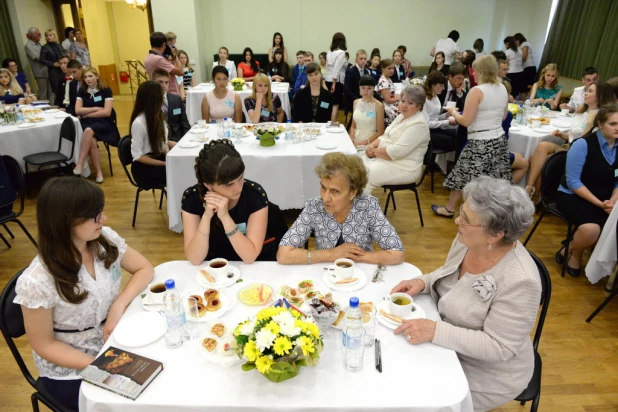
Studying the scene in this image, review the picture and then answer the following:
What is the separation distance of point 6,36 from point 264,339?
10335 millimetres

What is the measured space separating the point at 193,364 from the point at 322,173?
1107 millimetres

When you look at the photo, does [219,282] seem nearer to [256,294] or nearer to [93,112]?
[256,294]

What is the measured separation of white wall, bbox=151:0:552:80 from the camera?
34.9ft

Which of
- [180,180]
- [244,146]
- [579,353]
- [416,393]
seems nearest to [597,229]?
[579,353]

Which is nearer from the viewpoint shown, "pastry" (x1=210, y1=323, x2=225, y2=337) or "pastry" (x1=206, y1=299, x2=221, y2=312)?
"pastry" (x1=210, y1=323, x2=225, y2=337)

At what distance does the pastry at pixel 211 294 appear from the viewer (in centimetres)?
175

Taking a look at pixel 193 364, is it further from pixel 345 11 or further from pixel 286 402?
pixel 345 11

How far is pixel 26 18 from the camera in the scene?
30.3 ft

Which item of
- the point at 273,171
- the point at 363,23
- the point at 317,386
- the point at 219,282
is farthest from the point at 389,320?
the point at 363,23

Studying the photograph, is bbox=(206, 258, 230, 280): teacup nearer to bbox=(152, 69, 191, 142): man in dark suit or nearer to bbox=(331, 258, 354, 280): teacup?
bbox=(331, 258, 354, 280): teacup

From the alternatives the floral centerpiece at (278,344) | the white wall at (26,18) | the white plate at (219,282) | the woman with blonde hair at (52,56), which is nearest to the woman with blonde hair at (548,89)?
the white plate at (219,282)

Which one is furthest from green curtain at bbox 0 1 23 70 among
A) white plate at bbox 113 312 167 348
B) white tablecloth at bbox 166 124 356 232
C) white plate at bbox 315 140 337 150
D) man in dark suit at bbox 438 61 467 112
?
white plate at bbox 113 312 167 348

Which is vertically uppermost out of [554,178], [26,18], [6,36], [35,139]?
[26,18]

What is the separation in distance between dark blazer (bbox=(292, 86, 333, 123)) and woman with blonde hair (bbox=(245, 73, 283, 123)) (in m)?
0.46
